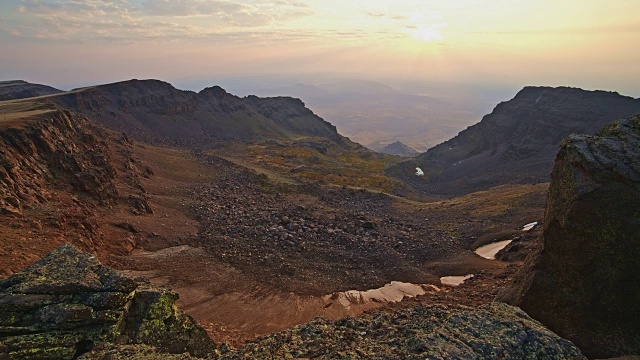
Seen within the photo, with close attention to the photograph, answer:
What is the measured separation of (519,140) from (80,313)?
116140 millimetres

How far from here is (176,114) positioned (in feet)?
388

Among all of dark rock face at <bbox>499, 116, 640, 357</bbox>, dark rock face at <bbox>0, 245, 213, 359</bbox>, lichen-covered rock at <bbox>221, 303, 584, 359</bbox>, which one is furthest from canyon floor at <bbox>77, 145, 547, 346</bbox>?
lichen-covered rock at <bbox>221, 303, 584, 359</bbox>

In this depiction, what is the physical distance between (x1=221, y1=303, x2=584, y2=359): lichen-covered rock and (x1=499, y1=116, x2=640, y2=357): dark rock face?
593 cm

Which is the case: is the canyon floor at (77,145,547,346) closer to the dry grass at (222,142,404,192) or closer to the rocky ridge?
the rocky ridge

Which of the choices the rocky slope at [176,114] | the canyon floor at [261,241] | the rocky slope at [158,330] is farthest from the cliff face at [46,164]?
the rocky slope at [176,114]

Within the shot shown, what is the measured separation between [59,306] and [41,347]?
50.6 inches

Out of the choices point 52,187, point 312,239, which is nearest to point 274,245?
point 312,239

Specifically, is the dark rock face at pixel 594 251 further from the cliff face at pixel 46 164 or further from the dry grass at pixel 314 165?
the dry grass at pixel 314 165

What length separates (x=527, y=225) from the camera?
45.6 m

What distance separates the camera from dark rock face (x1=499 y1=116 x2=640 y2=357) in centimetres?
1606

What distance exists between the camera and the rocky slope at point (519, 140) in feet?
297

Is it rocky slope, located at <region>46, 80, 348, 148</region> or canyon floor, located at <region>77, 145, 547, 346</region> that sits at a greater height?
rocky slope, located at <region>46, 80, 348, 148</region>

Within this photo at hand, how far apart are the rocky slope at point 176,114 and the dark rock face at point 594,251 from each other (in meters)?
92.1

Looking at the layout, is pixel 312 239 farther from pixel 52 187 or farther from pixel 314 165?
pixel 314 165
